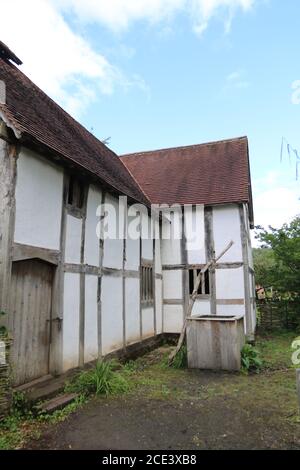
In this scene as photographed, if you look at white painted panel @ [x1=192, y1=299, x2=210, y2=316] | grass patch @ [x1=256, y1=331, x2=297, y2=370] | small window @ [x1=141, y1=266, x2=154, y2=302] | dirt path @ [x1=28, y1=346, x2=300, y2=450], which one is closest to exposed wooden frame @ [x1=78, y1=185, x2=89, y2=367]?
dirt path @ [x1=28, y1=346, x2=300, y2=450]

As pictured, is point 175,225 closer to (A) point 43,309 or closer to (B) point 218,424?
(A) point 43,309

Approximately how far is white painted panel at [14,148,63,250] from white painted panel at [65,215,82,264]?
1.05 ft

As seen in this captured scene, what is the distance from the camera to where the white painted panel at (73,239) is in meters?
6.34

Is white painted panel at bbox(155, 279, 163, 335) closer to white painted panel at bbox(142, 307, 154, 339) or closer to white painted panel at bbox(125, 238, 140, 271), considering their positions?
white painted panel at bbox(142, 307, 154, 339)

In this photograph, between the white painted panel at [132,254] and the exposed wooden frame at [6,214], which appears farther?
the white painted panel at [132,254]

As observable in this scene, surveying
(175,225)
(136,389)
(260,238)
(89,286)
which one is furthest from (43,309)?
(260,238)

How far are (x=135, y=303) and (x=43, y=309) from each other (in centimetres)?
369

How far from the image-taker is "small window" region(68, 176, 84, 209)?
665 cm

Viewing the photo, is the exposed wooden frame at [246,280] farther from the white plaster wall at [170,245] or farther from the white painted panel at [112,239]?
the white painted panel at [112,239]

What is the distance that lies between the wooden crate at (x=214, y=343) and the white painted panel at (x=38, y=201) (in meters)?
3.59

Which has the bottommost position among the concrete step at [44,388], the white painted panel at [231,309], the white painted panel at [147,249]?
the concrete step at [44,388]

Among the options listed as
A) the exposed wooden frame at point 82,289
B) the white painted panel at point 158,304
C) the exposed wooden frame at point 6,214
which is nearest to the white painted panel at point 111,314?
the exposed wooden frame at point 82,289
